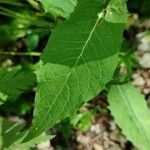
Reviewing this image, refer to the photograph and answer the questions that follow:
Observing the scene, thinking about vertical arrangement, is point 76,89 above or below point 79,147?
above

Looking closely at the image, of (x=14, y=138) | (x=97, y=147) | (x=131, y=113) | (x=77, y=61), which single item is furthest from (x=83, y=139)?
(x=77, y=61)

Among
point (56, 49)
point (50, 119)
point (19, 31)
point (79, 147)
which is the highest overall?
point (56, 49)

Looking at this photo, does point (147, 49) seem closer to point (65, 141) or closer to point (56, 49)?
point (65, 141)

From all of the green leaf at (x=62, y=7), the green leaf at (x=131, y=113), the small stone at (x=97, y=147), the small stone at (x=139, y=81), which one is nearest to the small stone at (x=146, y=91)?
the small stone at (x=139, y=81)

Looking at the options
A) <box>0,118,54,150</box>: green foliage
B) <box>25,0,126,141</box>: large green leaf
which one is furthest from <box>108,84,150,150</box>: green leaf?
<box>25,0,126,141</box>: large green leaf

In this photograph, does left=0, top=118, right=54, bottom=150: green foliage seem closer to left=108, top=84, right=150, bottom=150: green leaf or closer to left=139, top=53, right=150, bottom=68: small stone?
left=108, top=84, right=150, bottom=150: green leaf

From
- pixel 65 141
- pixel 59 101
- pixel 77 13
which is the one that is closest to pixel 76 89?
pixel 59 101

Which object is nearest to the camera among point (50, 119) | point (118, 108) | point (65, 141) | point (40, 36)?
point (50, 119)

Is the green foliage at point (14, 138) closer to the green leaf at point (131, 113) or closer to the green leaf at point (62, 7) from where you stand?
the green leaf at point (131, 113)

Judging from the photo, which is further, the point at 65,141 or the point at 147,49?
the point at 147,49

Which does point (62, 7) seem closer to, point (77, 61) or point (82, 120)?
point (77, 61)
